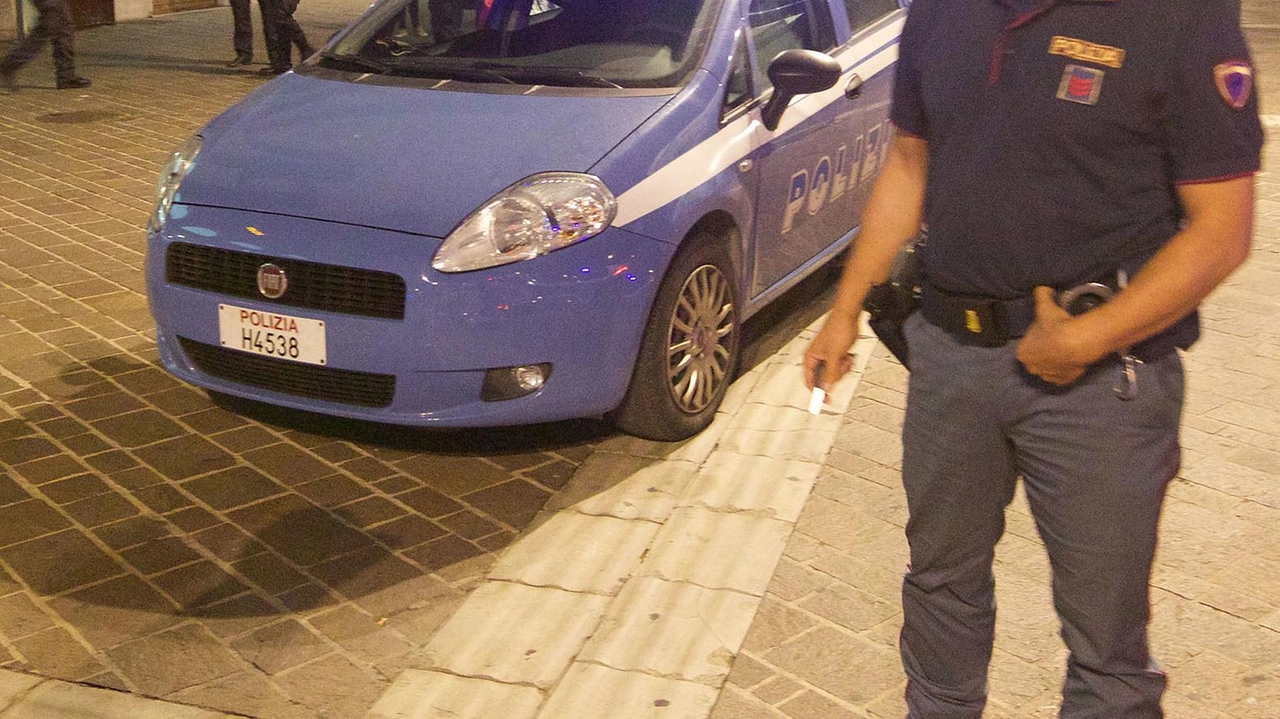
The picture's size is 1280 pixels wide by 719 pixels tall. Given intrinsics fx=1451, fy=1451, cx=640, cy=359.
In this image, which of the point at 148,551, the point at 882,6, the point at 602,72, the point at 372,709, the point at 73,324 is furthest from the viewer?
the point at 882,6

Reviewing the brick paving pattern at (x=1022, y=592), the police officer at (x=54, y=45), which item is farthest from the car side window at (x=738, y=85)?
the police officer at (x=54, y=45)

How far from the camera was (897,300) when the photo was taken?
8.54ft

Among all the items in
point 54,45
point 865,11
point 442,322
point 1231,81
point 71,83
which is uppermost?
point 1231,81

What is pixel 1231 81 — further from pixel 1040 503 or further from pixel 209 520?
pixel 209 520

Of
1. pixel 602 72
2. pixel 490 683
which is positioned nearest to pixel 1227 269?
pixel 490 683

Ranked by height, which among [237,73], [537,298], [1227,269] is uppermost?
[1227,269]

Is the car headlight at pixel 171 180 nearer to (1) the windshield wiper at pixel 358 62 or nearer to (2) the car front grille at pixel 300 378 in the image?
(2) the car front grille at pixel 300 378

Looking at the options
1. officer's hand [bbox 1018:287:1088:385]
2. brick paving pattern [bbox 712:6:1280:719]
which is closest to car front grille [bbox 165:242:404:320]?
Answer: brick paving pattern [bbox 712:6:1280:719]

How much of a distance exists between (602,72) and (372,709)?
2.51m

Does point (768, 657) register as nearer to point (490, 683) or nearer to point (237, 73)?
point (490, 683)

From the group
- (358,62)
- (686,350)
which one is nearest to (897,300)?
(686,350)

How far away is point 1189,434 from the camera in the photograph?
470 centimetres

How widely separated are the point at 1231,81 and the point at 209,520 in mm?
3050

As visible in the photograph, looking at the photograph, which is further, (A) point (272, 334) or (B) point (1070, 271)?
(A) point (272, 334)
